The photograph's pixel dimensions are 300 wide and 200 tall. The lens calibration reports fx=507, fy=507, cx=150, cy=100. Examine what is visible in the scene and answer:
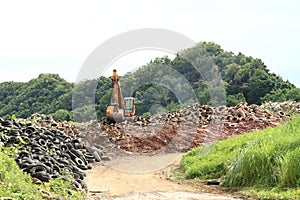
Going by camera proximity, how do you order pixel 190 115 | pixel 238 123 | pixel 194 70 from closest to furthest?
pixel 238 123 → pixel 190 115 → pixel 194 70

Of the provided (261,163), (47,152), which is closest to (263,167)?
(261,163)

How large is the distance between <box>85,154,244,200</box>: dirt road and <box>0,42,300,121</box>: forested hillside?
1714cm

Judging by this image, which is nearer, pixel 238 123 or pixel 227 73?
pixel 238 123

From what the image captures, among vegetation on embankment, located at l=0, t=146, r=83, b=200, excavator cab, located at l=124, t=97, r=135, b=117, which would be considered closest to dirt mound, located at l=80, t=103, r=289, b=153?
excavator cab, located at l=124, t=97, r=135, b=117

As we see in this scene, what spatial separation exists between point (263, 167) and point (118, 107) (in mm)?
10983

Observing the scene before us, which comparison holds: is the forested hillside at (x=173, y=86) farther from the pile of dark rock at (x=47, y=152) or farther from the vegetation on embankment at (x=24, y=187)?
the vegetation on embankment at (x=24, y=187)

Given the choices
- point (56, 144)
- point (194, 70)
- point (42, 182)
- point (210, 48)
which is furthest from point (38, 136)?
point (210, 48)

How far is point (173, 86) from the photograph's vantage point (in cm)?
3478

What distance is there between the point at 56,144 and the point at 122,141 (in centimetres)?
359

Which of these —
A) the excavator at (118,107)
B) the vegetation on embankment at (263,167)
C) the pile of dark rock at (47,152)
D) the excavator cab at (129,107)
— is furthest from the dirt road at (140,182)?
the excavator cab at (129,107)

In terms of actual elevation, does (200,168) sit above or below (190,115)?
below

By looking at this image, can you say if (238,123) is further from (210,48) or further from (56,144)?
(210,48)

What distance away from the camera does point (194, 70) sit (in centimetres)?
3875

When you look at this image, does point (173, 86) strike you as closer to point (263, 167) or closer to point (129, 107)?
point (129, 107)
